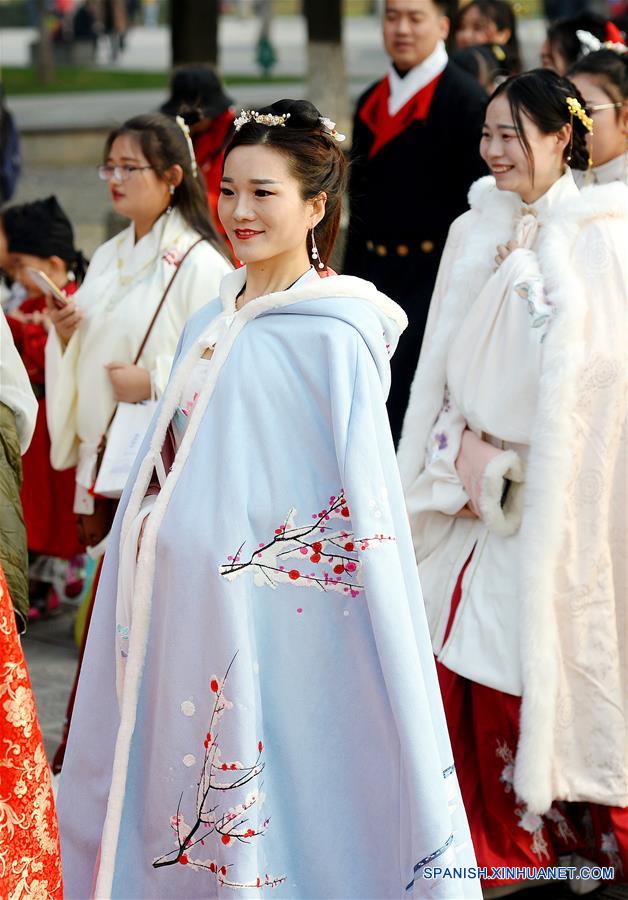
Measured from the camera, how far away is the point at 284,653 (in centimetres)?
270

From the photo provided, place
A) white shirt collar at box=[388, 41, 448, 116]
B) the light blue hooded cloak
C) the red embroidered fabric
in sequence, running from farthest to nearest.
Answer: white shirt collar at box=[388, 41, 448, 116] → the light blue hooded cloak → the red embroidered fabric

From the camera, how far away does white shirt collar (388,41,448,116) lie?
203 inches

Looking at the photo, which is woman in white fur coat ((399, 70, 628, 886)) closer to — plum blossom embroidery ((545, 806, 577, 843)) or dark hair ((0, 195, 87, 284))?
plum blossom embroidery ((545, 806, 577, 843))

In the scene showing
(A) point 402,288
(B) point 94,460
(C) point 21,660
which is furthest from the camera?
(A) point 402,288

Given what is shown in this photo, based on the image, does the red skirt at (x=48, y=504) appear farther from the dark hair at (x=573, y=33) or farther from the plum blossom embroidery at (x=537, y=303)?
the dark hair at (x=573, y=33)

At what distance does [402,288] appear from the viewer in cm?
505

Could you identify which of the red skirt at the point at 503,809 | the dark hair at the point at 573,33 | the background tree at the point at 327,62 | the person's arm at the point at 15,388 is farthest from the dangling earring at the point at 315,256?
the background tree at the point at 327,62

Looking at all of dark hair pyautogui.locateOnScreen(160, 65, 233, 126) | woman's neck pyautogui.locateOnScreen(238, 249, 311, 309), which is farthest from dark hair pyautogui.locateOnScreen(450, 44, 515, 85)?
woman's neck pyautogui.locateOnScreen(238, 249, 311, 309)

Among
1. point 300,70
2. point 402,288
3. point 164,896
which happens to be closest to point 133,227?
point 402,288

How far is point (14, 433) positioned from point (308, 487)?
0.90m

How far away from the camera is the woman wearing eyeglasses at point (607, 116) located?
3.97m

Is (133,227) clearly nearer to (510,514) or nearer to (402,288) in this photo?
(402,288)

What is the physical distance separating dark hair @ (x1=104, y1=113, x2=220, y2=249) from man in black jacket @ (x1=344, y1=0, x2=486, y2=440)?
940mm

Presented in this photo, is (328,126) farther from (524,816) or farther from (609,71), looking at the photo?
(524,816)
